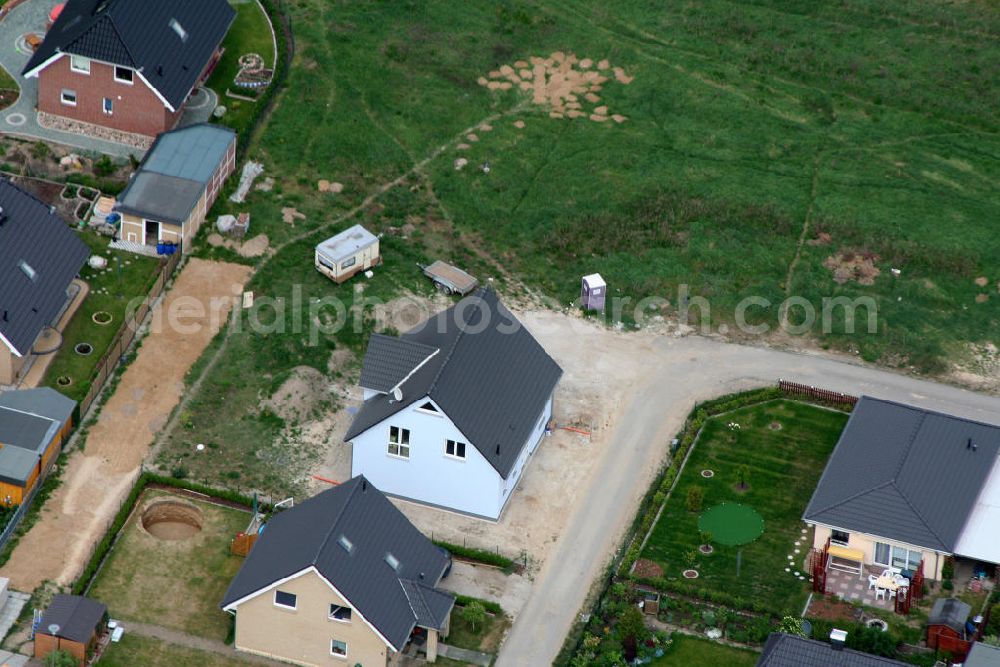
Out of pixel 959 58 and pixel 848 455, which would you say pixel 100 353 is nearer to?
pixel 848 455

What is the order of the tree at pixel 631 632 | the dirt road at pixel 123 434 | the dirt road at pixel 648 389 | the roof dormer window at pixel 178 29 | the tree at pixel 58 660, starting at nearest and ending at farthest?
the tree at pixel 58 660
the tree at pixel 631 632
the dirt road at pixel 123 434
the dirt road at pixel 648 389
the roof dormer window at pixel 178 29

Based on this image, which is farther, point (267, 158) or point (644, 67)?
point (644, 67)

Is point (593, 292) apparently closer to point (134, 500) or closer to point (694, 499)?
point (694, 499)

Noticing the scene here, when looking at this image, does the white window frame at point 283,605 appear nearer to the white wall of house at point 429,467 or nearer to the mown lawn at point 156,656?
the mown lawn at point 156,656

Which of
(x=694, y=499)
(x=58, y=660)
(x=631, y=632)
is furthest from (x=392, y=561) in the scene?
(x=694, y=499)

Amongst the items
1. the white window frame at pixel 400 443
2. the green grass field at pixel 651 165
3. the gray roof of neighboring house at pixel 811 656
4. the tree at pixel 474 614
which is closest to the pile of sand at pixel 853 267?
the green grass field at pixel 651 165

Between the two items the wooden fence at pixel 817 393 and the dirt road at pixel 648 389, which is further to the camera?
the wooden fence at pixel 817 393

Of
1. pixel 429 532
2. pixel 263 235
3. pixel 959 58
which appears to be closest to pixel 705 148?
pixel 959 58
